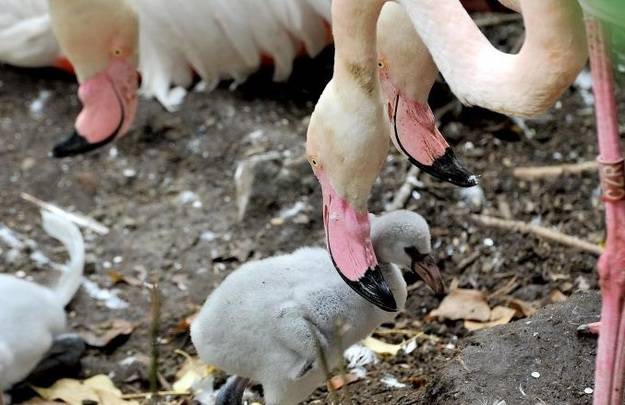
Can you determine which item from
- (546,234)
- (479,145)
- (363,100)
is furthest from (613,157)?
(479,145)

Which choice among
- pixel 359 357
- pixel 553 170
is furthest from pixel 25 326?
pixel 553 170

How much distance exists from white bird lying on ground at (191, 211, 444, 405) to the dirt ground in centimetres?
30

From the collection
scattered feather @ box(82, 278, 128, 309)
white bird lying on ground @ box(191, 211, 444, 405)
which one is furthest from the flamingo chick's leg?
scattered feather @ box(82, 278, 128, 309)

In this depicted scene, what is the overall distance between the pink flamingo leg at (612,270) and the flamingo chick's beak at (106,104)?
1.51 m

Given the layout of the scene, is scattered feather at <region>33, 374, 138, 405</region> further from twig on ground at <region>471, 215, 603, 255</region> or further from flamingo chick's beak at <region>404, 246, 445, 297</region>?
twig on ground at <region>471, 215, 603, 255</region>

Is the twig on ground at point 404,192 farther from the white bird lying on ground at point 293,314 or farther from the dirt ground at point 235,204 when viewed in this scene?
the white bird lying on ground at point 293,314

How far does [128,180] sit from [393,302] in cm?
184

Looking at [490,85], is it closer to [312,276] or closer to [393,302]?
[393,302]

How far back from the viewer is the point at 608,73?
6.06ft

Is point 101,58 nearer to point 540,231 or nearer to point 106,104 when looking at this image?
point 106,104

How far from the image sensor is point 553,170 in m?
3.58

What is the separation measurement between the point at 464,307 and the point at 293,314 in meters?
0.83

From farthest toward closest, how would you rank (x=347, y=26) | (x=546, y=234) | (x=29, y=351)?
(x=546, y=234) → (x=29, y=351) → (x=347, y=26)

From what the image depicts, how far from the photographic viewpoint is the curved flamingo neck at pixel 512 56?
1.80 m
